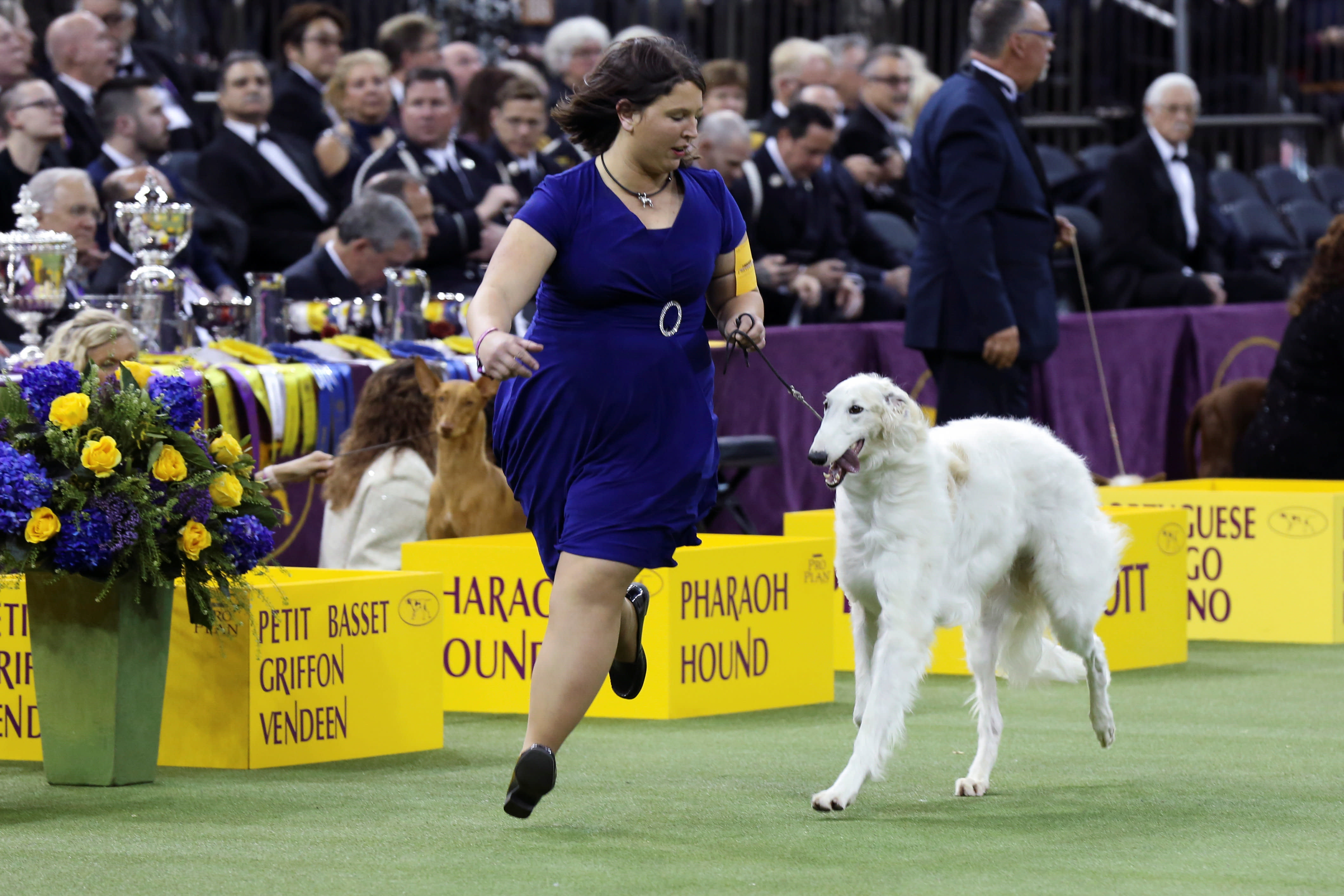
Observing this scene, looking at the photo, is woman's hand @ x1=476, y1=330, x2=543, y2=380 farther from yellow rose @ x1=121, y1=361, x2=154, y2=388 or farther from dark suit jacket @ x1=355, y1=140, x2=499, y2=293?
dark suit jacket @ x1=355, y1=140, x2=499, y2=293

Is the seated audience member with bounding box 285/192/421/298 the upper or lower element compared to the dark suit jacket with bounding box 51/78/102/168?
lower

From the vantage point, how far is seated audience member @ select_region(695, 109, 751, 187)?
10172mm

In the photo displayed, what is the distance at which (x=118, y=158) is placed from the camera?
9.32 m

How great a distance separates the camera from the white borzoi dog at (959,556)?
4965mm

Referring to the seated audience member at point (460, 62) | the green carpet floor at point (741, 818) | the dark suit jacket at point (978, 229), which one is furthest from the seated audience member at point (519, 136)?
the green carpet floor at point (741, 818)

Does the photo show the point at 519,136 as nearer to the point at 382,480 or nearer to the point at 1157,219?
the point at 1157,219

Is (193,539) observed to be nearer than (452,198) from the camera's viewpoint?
Yes

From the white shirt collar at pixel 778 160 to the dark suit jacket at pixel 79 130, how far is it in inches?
125

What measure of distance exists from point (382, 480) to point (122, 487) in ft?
6.88

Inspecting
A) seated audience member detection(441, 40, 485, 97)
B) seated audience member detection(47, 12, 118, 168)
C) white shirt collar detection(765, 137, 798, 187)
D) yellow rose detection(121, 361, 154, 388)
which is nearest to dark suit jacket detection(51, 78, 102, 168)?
seated audience member detection(47, 12, 118, 168)

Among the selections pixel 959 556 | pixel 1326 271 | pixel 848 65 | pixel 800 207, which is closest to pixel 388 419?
pixel 959 556

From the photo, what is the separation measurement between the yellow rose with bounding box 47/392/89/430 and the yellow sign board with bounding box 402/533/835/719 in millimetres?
1594

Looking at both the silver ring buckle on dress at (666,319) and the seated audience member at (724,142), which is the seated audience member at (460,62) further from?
the silver ring buckle on dress at (666,319)

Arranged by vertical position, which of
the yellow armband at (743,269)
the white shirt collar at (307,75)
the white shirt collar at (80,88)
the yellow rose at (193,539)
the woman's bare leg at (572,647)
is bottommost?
the woman's bare leg at (572,647)
